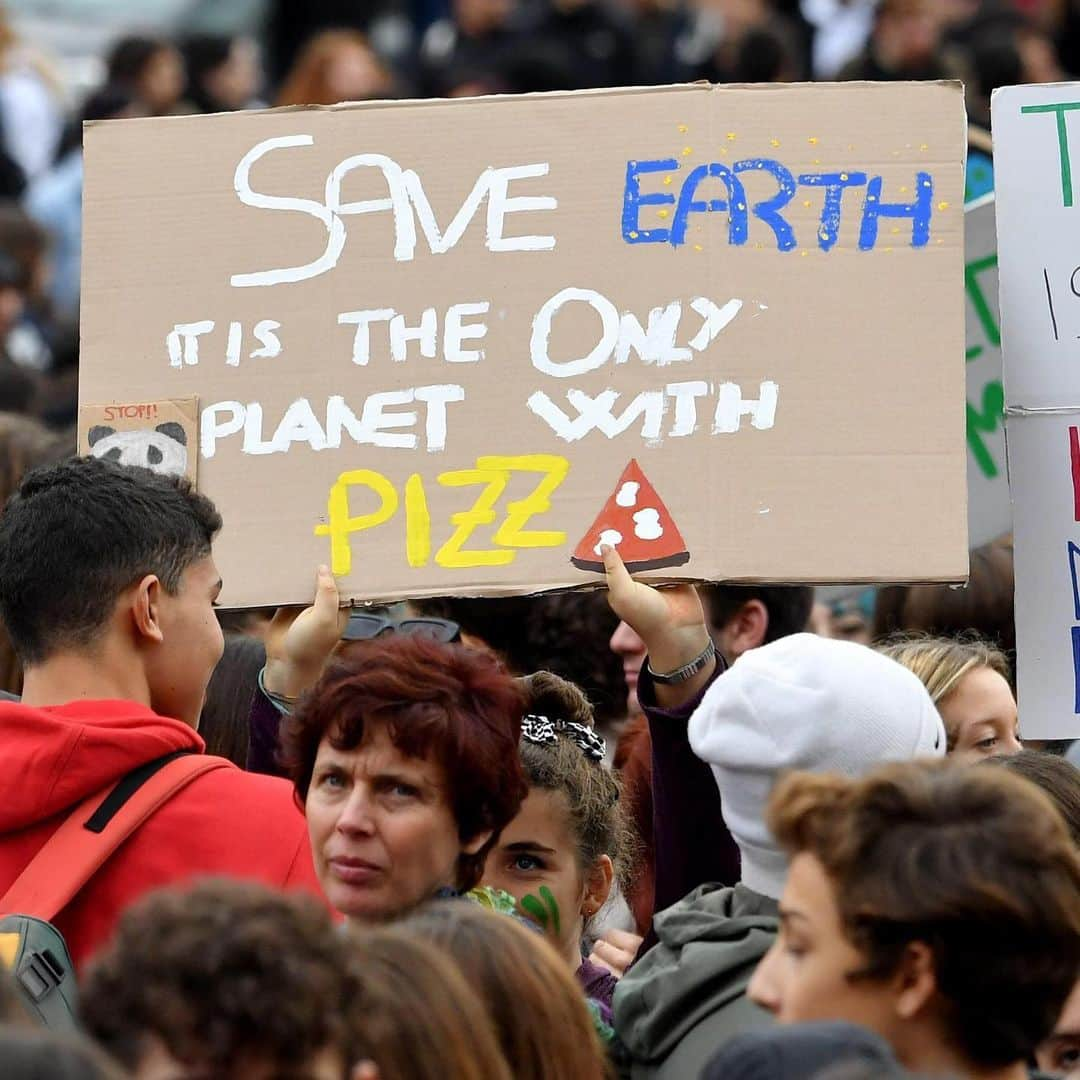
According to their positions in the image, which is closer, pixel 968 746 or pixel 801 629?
pixel 968 746

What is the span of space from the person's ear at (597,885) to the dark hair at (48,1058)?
6.85 feet

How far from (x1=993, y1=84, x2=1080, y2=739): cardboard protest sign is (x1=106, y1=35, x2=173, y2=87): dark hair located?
23.4 ft

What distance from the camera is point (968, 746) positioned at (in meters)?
4.20

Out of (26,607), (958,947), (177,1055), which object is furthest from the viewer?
(26,607)

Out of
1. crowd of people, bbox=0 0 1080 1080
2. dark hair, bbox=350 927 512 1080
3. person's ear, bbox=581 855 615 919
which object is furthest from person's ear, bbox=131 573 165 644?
dark hair, bbox=350 927 512 1080

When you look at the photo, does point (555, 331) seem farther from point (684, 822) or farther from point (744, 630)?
point (744, 630)

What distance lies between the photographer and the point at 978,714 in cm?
420

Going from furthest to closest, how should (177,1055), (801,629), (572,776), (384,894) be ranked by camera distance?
(801,629) < (572,776) < (384,894) < (177,1055)

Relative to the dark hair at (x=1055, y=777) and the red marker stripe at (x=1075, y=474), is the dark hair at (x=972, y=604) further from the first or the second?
the dark hair at (x=1055, y=777)

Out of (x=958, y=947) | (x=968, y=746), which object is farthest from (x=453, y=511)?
(x=958, y=947)

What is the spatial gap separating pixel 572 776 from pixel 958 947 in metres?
1.44

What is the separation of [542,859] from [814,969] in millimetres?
1351

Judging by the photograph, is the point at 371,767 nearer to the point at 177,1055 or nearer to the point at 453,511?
the point at 453,511

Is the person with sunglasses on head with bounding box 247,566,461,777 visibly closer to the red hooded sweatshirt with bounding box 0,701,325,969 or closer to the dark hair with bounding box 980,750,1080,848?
the red hooded sweatshirt with bounding box 0,701,325,969
